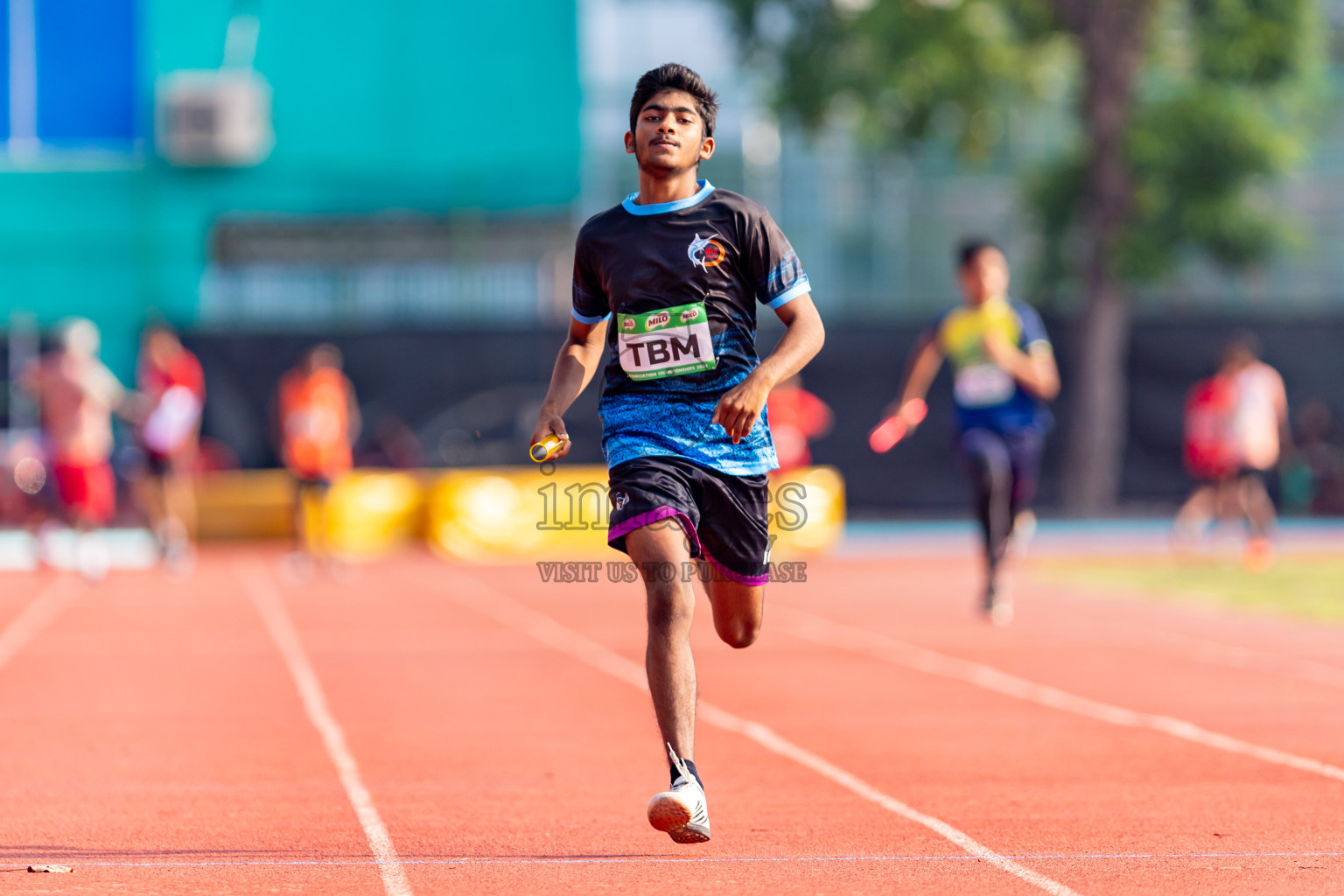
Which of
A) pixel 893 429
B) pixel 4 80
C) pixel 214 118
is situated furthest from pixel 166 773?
pixel 4 80

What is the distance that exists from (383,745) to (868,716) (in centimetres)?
201

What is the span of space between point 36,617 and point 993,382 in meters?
6.36

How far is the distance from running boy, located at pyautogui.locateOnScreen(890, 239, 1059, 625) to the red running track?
888mm

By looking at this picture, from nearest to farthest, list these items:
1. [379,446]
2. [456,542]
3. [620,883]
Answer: [620,883] → [456,542] → [379,446]

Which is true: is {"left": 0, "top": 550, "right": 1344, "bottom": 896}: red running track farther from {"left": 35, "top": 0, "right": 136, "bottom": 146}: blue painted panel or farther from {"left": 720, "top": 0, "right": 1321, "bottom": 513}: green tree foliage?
{"left": 35, "top": 0, "right": 136, "bottom": 146}: blue painted panel

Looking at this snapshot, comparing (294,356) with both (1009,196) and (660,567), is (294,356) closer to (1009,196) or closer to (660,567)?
(1009,196)

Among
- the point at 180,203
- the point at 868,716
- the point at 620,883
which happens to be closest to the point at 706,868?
the point at 620,883

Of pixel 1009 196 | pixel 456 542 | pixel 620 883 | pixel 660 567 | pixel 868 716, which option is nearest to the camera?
pixel 620 883

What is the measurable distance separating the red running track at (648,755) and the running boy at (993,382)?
2.91 feet

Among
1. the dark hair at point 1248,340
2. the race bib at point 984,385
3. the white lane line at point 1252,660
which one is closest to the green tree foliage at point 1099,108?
the dark hair at point 1248,340

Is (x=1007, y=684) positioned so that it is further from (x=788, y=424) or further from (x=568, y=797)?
(x=788, y=424)

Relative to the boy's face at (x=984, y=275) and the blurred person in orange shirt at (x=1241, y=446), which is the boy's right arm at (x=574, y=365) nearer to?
the boy's face at (x=984, y=275)

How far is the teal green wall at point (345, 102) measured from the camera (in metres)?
29.2

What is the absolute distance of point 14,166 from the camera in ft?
95.8
